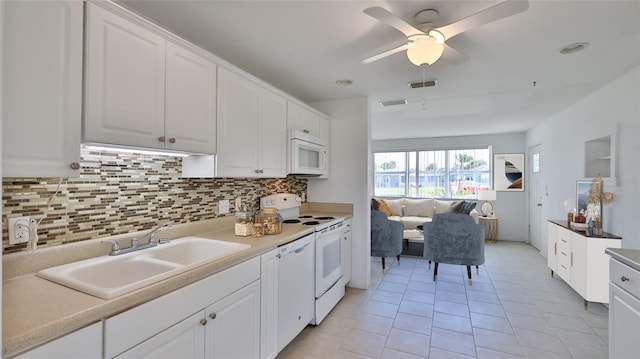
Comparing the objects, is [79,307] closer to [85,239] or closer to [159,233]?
[85,239]

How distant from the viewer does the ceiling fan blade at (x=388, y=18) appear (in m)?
1.38

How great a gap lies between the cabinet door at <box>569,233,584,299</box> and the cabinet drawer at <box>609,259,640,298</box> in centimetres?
150

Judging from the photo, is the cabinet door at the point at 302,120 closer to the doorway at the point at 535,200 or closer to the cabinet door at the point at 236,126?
the cabinet door at the point at 236,126

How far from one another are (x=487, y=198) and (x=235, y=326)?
569 centimetres

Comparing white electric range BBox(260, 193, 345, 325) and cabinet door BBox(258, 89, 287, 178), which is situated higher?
cabinet door BBox(258, 89, 287, 178)

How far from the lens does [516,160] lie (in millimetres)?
6023

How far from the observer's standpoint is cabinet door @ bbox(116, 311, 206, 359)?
1.12 meters

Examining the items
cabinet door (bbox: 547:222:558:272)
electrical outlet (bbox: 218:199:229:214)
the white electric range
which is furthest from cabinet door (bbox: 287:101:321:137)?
cabinet door (bbox: 547:222:558:272)

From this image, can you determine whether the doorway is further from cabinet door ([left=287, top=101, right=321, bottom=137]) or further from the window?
cabinet door ([left=287, top=101, right=321, bottom=137])

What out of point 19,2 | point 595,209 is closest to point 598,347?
point 595,209

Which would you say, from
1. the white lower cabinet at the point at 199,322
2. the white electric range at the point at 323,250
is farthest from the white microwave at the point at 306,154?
the white lower cabinet at the point at 199,322

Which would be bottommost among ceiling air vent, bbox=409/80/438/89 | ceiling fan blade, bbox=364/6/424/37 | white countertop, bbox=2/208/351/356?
white countertop, bbox=2/208/351/356

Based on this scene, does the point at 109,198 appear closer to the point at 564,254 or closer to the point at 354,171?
the point at 354,171

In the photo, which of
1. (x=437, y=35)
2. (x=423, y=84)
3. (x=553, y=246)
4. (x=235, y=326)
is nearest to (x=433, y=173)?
(x=553, y=246)
